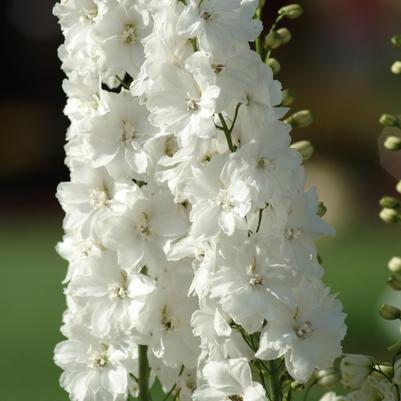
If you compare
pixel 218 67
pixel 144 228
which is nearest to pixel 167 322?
pixel 144 228

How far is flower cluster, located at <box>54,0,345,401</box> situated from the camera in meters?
1.49

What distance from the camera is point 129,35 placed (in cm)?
162

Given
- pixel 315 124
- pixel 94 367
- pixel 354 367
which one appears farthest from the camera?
pixel 315 124

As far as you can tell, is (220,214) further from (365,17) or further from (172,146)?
(365,17)

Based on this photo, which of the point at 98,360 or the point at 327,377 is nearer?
the point at 327,377

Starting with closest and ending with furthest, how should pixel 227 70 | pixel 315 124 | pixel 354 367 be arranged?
pixel 227 70, pixel 354 367, pixel 315 124

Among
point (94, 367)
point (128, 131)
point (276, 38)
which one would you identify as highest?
point (276, 38)

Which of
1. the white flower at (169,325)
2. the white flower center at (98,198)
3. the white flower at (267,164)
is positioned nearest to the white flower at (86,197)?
the white flower center at (98,198)

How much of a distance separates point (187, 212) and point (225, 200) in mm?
113

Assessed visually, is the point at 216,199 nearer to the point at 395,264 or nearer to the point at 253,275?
the point at 253,275

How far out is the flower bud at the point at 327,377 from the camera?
1579mm

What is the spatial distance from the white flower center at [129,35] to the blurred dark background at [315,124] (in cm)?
→ 766

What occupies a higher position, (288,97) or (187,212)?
(288,97)

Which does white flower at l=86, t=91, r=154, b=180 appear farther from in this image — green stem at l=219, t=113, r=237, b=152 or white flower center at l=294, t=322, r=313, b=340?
white flower center at l=294, t=322, r=313, b=340
